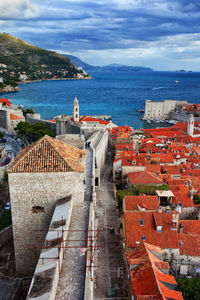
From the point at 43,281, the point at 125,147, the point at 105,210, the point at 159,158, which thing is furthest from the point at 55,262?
the point at 125,147

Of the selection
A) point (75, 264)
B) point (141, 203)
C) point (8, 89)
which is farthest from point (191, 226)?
point (8, 89)

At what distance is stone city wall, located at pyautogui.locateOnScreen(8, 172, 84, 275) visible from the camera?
13203 millimetres

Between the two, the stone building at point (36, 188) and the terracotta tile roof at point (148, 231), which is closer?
the stone building at point (36, 188)

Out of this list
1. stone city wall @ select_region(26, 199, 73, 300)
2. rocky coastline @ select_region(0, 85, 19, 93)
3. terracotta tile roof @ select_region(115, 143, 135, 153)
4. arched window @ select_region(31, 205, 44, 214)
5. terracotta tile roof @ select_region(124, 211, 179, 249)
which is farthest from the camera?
rocky coastline @ select_region(0, 85, 19, 93)

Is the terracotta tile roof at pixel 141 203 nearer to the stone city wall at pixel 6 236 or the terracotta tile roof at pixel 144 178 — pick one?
the terracotta tile roof at pixel 144 178

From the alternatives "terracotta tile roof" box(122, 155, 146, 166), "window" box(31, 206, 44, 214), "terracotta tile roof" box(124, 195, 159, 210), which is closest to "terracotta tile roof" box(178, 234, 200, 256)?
"terracotta tile roof" box(124, 195, 159, 210)

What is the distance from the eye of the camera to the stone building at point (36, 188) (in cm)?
1314

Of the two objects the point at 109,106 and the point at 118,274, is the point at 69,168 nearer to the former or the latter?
the point at 118,274

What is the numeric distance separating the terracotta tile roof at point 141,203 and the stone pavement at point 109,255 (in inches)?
69.0

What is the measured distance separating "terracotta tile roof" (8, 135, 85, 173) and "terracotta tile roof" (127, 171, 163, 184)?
42.5 ft

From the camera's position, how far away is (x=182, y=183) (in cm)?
2678

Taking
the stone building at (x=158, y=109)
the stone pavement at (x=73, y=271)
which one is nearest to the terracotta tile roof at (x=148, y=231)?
the stone pavement at (x=73, y=271)

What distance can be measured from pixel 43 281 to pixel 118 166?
887 inches

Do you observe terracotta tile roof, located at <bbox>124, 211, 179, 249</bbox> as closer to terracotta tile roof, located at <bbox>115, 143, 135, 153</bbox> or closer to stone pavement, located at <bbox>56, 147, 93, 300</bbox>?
stone pavement, located at <bbox>56, 147, 93, 300</bbox>
